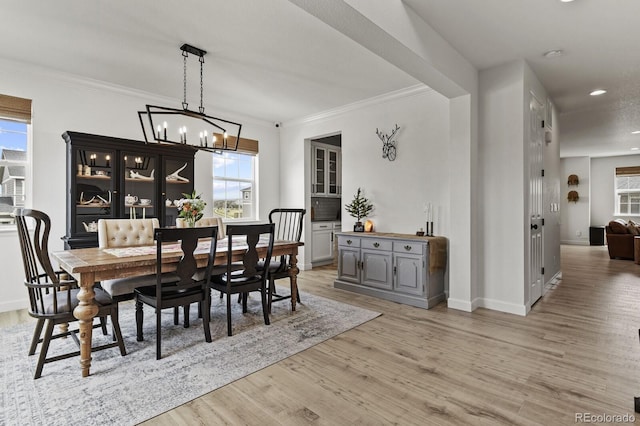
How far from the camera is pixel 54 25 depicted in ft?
9.49

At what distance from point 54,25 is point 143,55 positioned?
0.73 meters

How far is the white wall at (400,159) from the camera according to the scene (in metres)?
4.20

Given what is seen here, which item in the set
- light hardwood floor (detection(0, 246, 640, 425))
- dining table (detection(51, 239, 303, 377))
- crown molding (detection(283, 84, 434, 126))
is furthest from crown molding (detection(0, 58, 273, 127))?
light hardwood floor (detection(0, 246, 640, 425))

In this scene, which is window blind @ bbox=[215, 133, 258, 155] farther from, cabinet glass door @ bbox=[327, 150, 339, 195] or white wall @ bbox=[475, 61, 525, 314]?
white wall @ bbox=[475, 61, 525, 314]

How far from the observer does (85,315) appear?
221 cm

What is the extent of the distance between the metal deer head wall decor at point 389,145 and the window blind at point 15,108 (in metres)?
4.27

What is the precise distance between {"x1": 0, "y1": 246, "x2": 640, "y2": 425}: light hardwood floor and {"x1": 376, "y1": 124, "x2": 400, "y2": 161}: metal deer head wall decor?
86.6 inches

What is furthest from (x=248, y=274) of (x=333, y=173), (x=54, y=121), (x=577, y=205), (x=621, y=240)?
(x=577, y=205)

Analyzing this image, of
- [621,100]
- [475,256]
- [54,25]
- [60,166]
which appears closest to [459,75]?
[475,256]

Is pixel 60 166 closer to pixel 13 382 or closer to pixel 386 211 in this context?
pixel 13 382

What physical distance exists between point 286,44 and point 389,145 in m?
2.11

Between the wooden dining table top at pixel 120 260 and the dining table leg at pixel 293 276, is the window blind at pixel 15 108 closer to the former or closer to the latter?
the wooden dining table top at pixel 120 260

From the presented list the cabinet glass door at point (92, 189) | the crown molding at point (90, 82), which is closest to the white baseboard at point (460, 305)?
the cabinet glass door at point (92, 189)

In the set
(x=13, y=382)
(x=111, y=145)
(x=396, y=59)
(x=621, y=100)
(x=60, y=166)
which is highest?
(x=621, y=100)
